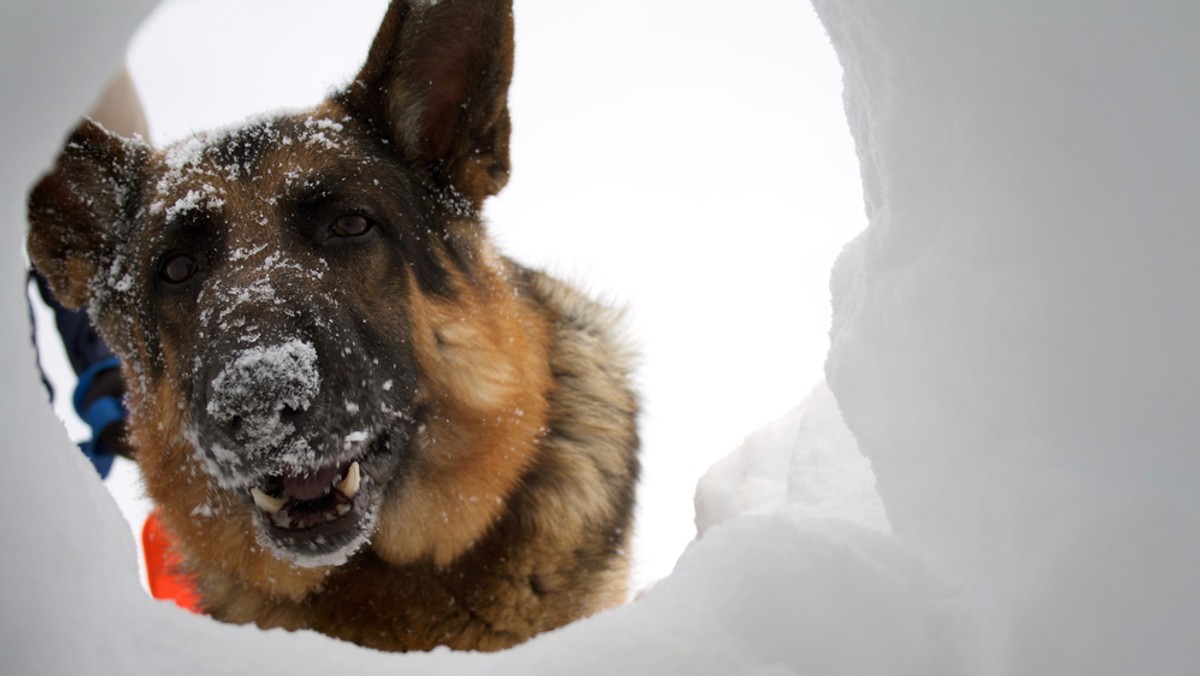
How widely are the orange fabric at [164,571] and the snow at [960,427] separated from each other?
1.85 m

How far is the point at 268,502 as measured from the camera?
2369 millimetres

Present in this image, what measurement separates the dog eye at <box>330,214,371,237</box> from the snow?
3.57ft

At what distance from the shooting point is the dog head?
2.28 m

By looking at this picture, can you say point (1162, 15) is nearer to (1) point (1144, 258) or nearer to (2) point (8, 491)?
(1) point (1144, 258)

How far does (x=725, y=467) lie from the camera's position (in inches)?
157

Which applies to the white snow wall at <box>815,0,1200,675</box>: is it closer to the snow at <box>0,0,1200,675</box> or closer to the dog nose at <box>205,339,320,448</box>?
the snow at <box>0,0,1200,675</box>

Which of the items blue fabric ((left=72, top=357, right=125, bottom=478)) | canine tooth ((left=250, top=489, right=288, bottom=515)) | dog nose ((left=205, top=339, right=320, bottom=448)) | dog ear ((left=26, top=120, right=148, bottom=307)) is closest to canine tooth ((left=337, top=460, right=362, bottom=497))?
canine tooth ((left=250, top=489, right=288, bottom=515))

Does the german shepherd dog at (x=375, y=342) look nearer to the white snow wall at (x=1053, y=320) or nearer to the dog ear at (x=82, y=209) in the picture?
the dog ear at (x=82, y=209)

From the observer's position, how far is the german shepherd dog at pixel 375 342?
240 cm

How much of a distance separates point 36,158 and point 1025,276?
1.71 meters

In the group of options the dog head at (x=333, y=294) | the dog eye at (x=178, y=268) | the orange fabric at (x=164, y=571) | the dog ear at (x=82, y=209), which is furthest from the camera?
the orange fabric at (x=164, y=571)

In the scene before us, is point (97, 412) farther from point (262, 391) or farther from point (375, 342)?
point (262, 391)

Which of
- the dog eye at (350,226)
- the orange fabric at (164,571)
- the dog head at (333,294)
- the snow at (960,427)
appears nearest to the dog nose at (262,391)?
the dog head at (333,294)

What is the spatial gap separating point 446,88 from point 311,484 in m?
1.52
